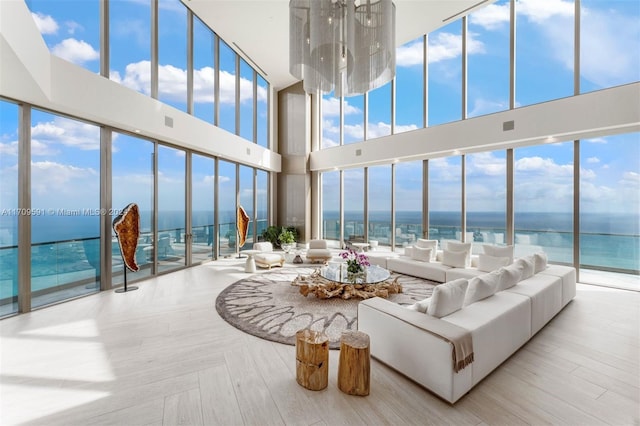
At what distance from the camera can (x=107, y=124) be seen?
4.90 meters

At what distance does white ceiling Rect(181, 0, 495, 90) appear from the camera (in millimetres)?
6160

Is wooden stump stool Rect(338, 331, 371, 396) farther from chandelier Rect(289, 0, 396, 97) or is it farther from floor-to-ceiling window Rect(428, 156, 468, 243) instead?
floor-to-ceiling window Rect(428, 156, 468, 243)

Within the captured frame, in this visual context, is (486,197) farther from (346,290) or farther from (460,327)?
(460,327)

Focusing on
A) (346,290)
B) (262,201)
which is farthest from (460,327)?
(262,201)

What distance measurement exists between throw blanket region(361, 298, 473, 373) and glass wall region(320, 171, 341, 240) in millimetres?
7600

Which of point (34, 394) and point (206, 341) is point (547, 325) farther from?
point (34, 394)

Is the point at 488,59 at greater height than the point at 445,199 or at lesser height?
greater

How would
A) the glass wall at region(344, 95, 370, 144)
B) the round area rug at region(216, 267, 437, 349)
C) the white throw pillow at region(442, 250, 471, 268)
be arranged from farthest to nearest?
the glass wall at region(344, 95, 370, 144) < the white throw pillow at region(442, 250, 471, 268) < the round area rug at region(216, 267, 437, 349)

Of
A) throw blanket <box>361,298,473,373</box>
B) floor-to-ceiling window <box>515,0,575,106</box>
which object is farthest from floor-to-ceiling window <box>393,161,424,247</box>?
throw blanket <box>361,298,473,373</box>

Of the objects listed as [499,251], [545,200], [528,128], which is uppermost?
[528,128]

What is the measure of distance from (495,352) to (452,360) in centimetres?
81

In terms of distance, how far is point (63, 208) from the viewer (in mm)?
4520

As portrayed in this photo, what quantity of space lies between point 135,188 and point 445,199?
24.4 ft

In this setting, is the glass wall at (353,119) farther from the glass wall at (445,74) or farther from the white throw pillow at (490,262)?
the white throw pillow at (490,262)
